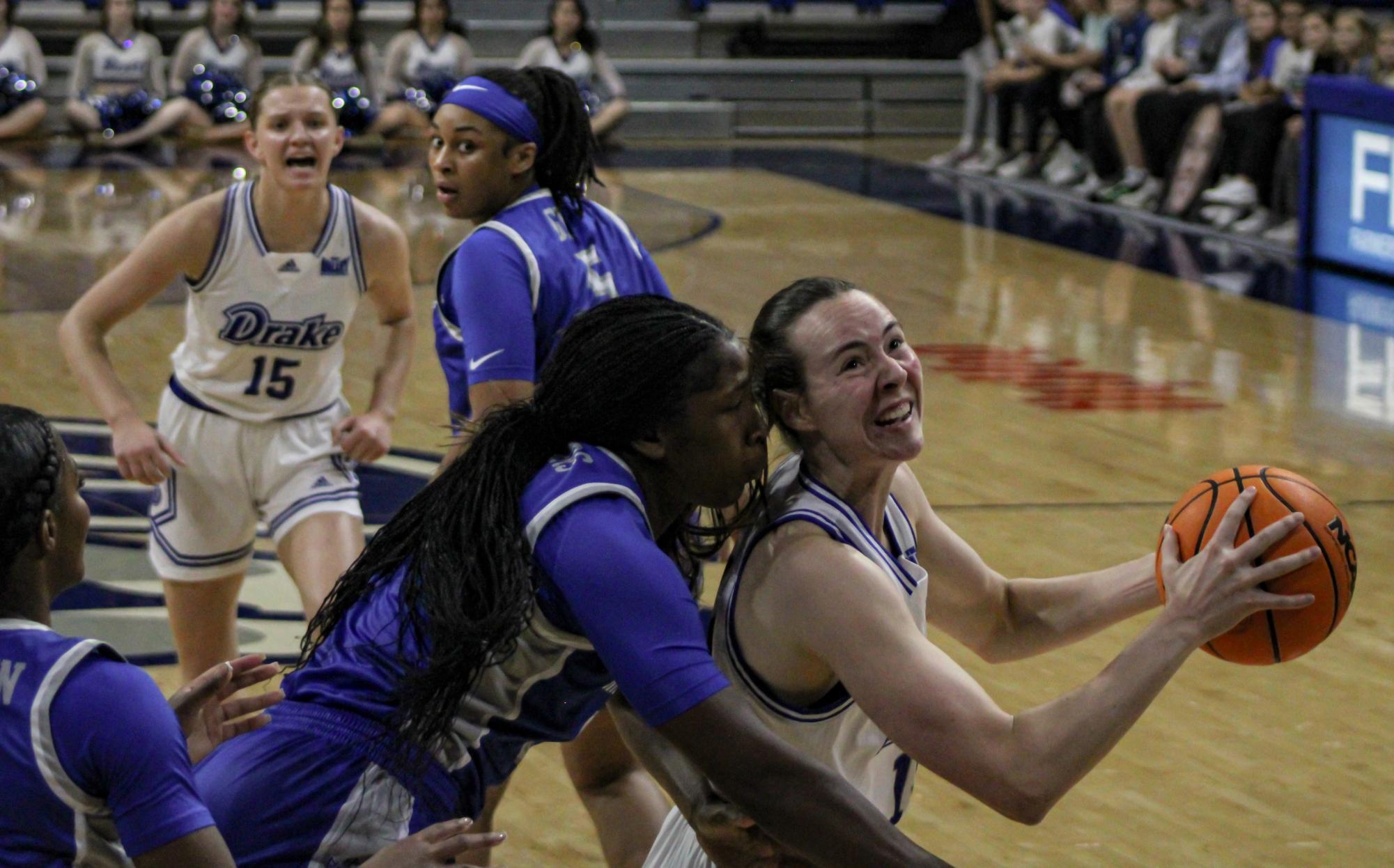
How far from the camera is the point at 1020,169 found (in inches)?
607

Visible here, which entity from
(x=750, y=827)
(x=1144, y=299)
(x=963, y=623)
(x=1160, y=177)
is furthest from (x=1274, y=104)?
(x=750, y=827)

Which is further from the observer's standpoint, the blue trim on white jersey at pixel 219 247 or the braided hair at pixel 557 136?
the blue trim on white jersey at pixel 219 247

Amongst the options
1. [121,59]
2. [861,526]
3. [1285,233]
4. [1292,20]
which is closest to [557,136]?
[861,526]

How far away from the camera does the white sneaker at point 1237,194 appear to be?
1258cm

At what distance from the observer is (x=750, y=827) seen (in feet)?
7.43

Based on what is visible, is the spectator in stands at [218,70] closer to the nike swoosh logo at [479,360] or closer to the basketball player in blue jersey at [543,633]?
the nike swoosh logo at [479,360]

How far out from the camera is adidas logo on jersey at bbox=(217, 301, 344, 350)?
4172mm

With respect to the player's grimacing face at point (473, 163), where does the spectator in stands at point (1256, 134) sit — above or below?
below

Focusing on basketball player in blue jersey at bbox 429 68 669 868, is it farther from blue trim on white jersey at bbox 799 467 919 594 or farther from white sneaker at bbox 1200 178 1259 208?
white sneaker at bbox 1200 178 1259 208

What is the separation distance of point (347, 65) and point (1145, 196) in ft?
21.9

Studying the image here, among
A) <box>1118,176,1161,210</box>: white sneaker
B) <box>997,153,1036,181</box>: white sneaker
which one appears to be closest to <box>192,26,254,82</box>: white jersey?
<box>997,153,1036,181</box>: white sneaker


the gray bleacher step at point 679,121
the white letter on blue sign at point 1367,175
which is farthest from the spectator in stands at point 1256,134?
→ the gray bleacher step at point 679,121

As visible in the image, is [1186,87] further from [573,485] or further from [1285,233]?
[573,485]

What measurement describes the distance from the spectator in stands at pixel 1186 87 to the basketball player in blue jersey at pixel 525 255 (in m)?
9.79
